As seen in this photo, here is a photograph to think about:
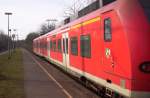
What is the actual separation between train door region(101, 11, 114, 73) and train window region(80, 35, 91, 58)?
236 cm

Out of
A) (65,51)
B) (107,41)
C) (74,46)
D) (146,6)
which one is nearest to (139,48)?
(146,6)

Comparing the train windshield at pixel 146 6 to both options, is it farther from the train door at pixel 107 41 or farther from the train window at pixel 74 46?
the train window at pixel 74 46

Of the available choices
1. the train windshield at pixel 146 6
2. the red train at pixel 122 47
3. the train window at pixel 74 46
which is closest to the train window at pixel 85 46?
the red train at pixel 122 47

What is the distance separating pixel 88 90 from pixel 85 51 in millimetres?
1889

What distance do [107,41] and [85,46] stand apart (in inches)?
138

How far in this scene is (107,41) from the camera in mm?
10016

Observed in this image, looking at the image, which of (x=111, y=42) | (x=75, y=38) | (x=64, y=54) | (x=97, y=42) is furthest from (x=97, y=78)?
(x=64, y=54)

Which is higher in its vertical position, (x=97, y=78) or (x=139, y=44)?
(x=139, y=44)

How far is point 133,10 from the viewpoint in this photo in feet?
28.8

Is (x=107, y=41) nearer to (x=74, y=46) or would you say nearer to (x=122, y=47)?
(x=122, y=47)

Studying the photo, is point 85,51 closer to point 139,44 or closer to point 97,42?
point 97,42

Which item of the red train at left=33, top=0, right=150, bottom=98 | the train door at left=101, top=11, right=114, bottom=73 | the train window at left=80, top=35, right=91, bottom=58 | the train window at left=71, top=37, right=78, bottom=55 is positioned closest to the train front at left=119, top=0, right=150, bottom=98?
the red train at left=33, top=0, right=150, bottom=98

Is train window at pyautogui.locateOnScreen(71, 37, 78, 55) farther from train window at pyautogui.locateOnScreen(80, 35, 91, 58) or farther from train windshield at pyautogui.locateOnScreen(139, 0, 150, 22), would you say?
train windshield at pyautogui.locateOnScreen(139, 0, 150, 22)

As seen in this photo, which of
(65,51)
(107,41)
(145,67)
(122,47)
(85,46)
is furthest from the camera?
(65,51)
